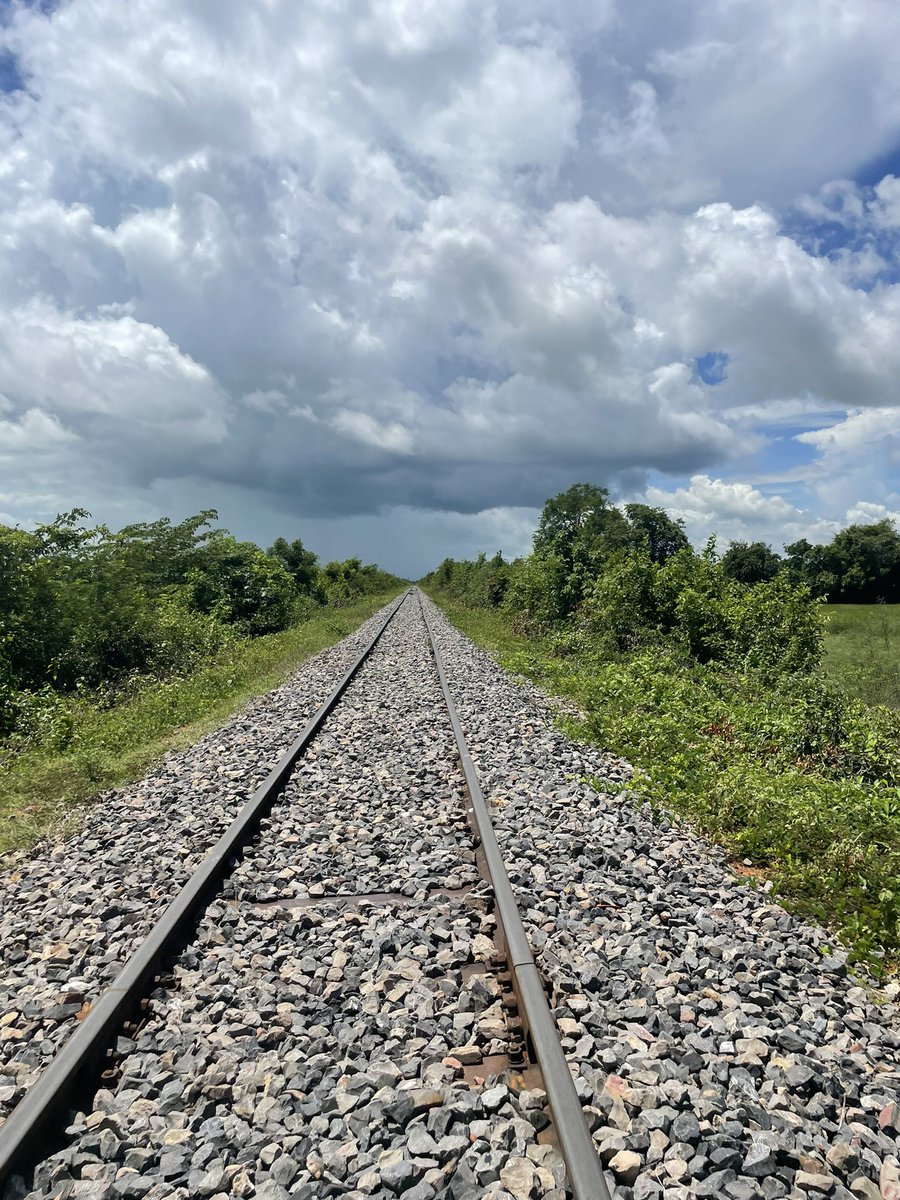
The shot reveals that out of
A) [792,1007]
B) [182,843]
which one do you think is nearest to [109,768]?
[182,843]

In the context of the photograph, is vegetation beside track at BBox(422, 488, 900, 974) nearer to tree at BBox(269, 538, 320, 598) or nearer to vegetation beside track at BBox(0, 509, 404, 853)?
vegetation beside track at BBox(0, 509, 404, 853)

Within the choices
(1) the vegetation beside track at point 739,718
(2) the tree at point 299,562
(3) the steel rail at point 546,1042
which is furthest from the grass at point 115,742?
(2) the tree at point 299,562

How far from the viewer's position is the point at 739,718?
344 inches

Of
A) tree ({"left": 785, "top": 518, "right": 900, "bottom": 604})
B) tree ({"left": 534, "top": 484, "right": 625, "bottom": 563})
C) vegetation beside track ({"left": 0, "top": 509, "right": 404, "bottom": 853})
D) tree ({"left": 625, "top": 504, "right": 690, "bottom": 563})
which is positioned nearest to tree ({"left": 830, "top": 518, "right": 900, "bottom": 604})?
tree ({"left": 785, "top": 518, "right": 900, "bottom": 604})

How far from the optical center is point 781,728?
8023 millimetres

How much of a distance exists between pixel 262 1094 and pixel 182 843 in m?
2.82

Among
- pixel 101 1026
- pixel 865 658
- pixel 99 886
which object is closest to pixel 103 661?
pixel 99 886

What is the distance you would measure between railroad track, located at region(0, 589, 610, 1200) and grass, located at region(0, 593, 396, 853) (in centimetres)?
213

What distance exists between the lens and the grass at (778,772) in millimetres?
4523

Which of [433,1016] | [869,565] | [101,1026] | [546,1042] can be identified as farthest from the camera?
[869,565]

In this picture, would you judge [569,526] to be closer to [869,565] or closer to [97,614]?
[97,614]

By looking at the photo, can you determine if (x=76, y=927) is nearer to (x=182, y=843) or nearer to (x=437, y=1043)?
(x=182, y=843)

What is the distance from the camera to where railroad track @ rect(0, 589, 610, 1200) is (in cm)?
251

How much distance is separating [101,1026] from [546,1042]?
1872mm
